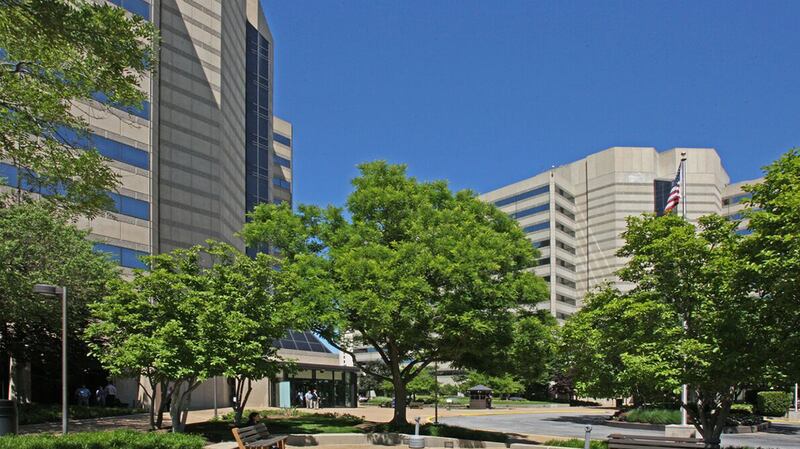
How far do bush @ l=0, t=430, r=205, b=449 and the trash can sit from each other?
105 cm

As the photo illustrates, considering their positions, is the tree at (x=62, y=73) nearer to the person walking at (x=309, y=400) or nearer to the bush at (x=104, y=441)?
→ the bush at (x=104, y=441)

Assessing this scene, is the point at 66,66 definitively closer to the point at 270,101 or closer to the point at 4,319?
the point at 4,319

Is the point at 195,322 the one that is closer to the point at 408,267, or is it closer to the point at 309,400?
the point at 408,267

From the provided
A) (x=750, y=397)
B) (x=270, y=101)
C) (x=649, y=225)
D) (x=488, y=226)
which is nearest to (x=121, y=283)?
(x=488, y=226)

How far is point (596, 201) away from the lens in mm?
129625

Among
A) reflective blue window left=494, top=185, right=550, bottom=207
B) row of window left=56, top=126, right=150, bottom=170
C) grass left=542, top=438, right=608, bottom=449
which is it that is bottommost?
grass left=542, top=438, right=608, bottom=449

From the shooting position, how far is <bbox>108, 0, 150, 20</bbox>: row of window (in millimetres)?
46500

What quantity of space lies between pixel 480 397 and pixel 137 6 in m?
40.4

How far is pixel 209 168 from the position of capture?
54844 millimetres


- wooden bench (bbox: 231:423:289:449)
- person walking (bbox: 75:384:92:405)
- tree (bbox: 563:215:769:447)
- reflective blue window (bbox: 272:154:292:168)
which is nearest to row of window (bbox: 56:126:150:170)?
person walking (bbox: 75:384:92:405)

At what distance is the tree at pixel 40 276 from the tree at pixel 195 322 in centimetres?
608

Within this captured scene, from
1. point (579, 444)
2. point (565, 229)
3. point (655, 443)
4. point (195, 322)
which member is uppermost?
point (565, 229)

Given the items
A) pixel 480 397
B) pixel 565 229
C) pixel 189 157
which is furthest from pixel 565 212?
pixel 189 157

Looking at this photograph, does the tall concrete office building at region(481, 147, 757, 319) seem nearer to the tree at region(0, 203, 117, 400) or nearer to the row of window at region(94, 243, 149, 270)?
the row of window at region(94, 243, 149, 270)
